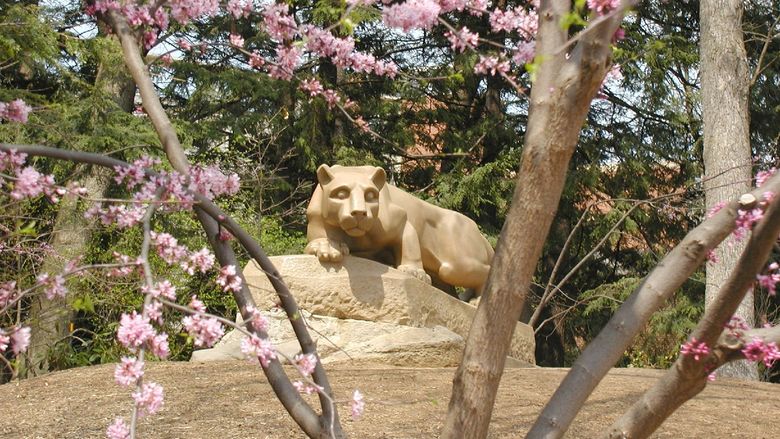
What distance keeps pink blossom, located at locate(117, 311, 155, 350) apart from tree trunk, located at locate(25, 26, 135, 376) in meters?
7.11

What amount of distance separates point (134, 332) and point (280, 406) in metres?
3.49

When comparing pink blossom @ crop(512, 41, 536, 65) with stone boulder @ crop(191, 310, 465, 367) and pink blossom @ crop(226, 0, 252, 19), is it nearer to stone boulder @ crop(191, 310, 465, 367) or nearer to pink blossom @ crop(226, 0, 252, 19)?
pink blossom @ crop(226, 0, 252, 19)

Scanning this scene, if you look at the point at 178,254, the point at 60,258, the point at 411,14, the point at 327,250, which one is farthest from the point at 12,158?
the point at 60,258

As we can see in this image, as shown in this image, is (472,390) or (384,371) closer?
(472,390)

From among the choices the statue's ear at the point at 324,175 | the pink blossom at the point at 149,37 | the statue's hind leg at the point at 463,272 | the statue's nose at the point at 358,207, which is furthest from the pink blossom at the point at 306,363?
the statue's hind leg at the point at 463,272

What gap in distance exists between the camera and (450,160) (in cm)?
1630

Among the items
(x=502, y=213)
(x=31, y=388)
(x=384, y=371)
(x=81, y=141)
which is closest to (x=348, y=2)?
(x=384, y=371)

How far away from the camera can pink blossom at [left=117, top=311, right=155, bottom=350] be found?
232cm

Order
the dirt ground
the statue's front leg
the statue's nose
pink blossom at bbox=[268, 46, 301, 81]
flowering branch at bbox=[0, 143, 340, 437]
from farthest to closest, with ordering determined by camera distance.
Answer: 1. the statue's front leg
2. the statue's nose
3. the dirt ground
4. pink blossom at bbox=[268, 46, 301, 81]
5. flowering branch at bbox=[0, 143, 340, 437]

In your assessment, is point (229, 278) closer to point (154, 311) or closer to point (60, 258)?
point (154, 311)

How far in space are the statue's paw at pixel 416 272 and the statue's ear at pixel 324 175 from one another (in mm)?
1070

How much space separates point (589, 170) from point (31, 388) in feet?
35.1

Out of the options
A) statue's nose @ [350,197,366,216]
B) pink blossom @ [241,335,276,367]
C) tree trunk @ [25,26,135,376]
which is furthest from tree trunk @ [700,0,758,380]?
pink blossom @ [241,335,276,367]

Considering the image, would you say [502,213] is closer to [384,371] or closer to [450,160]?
[450,160]
